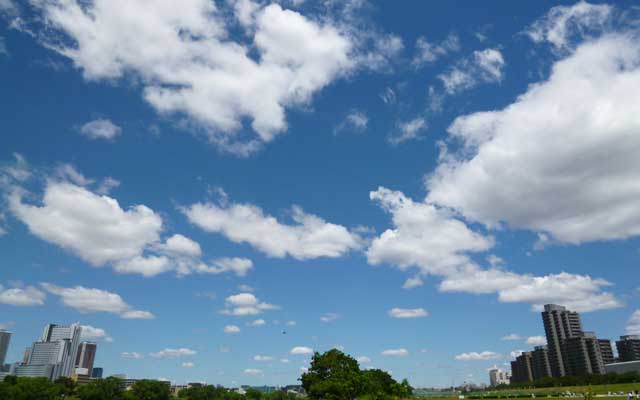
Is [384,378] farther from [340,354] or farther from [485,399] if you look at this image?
[340,354]

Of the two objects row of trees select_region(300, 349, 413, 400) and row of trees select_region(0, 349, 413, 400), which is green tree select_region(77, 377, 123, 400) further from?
row of trees select_region(300, 349, 413, 400)

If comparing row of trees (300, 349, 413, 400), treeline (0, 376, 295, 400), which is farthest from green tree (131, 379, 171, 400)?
row of trees (300, 349, 413, 400)

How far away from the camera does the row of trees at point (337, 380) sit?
305 feet

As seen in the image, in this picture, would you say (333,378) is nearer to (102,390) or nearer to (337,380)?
(337,380)

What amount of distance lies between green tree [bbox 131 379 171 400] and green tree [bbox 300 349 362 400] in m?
97.5

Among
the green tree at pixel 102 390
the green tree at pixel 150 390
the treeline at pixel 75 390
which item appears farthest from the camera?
the green tree at pixel 150 390

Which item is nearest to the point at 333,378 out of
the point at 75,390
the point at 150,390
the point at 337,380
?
the point at 337,380

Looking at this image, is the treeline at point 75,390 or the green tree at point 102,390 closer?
the treeline at point 75,390

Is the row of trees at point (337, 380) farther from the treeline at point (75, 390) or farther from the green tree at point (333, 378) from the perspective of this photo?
the treeline at point (75, 390)

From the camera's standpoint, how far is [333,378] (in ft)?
326

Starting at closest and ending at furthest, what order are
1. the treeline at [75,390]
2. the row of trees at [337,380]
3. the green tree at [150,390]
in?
the row of trees at [337,380] → the treeline at [75,390] → the green tree at [150,390]

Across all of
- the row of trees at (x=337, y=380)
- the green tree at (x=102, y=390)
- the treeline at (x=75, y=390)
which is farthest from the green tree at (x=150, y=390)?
the row of trees at (x=337, y=380)

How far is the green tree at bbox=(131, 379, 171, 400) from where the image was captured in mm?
179375

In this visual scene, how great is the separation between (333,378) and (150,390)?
114010mm
